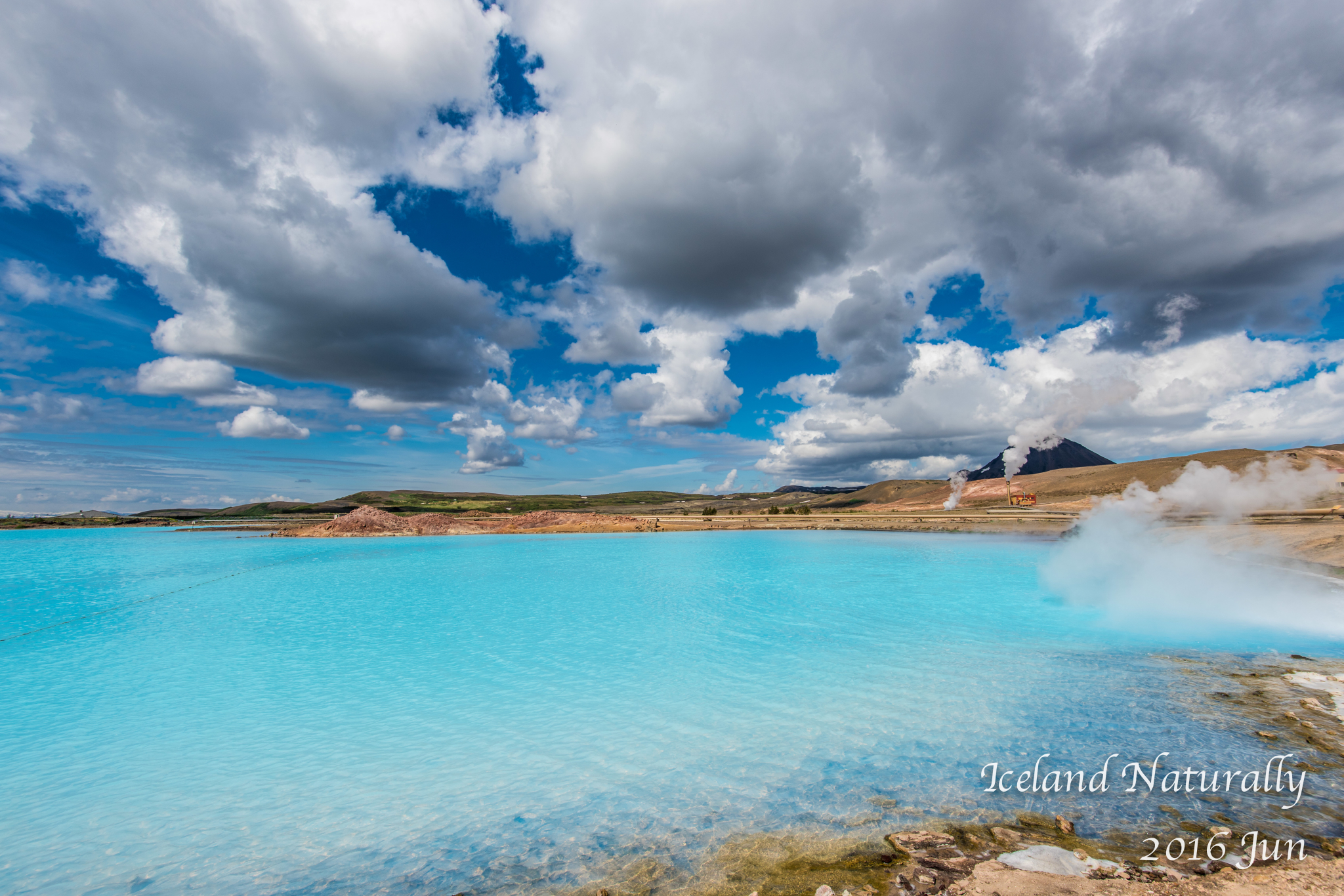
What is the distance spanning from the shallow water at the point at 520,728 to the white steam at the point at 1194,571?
82.0 inches

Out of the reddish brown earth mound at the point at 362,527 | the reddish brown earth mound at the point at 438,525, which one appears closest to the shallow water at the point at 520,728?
the reddish brown earth mound at the point at 362,527

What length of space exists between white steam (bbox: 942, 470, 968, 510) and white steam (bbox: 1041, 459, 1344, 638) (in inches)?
2552

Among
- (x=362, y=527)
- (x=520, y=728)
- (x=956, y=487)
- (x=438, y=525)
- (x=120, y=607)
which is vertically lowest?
(x=520, y=728)

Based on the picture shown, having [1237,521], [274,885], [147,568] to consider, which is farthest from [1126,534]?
[147,568]

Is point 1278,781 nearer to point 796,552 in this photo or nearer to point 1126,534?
point 1126,534

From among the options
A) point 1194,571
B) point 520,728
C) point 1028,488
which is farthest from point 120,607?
point 1028,488

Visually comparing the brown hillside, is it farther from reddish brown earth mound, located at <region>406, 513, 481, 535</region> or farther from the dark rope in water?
the dark rope in water

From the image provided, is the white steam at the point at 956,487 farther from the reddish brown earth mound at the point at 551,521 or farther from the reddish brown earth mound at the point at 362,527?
the reddish brown earth mound at the point at 362,527

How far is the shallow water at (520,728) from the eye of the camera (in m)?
6.03

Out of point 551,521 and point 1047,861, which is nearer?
point 1047,861

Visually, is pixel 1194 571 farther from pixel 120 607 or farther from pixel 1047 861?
pixel 120 607

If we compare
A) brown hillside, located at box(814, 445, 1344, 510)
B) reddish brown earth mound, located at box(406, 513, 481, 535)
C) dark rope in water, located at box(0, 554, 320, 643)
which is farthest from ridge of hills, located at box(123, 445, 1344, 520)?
dark rope in water, located at box(0, 554, 320, 643)

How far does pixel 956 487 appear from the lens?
106 m

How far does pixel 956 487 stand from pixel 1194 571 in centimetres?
9060
